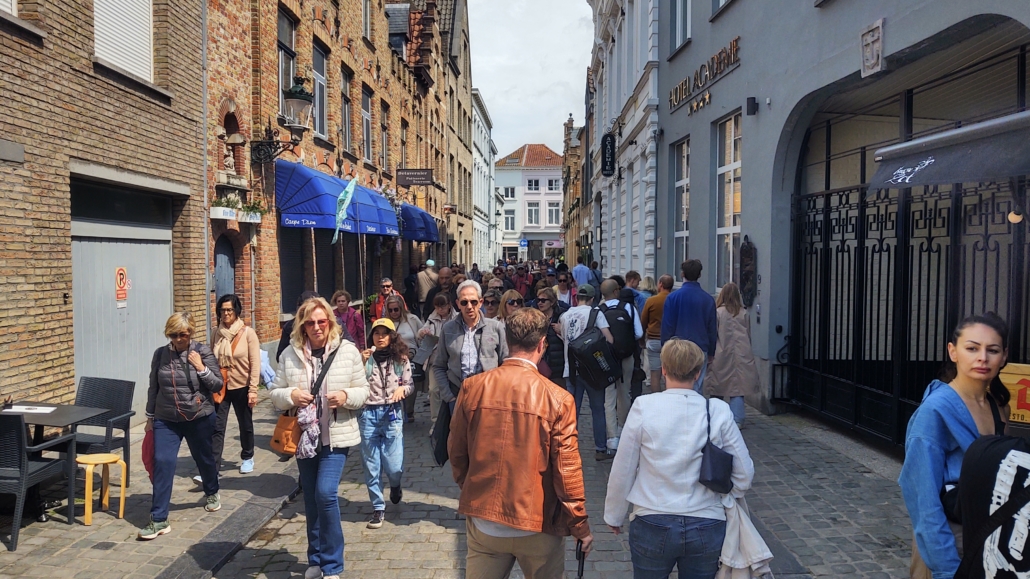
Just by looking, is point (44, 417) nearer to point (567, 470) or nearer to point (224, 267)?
point (567, 470)

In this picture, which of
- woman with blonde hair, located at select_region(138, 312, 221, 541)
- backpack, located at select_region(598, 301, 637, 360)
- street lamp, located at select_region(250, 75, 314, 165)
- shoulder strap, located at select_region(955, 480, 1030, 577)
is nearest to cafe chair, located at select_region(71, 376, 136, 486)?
woman with blonde hair, located at select_region(138, 312, 221, 541)

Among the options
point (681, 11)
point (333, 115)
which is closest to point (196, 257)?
point (333, 115)

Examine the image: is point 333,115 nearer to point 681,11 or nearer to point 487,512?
point 681,11

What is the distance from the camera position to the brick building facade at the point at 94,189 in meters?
6.31

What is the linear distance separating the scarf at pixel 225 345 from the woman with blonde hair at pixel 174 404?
1036 millimetres

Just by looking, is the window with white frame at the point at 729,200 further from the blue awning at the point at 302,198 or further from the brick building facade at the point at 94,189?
the brick building facade at the point at 94,189

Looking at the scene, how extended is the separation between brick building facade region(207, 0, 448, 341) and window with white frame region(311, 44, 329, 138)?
0.07ft

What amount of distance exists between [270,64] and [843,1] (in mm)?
8690

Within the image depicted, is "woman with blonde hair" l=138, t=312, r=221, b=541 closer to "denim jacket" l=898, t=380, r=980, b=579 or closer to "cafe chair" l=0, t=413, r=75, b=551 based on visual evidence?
"cafe chair" l=0, t=413, r=75, b=551

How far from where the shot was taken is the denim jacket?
2617mm

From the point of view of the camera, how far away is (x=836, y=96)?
833 cm

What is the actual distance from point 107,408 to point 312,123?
29.6 ft

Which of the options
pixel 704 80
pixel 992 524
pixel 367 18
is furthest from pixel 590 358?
pixel 367 18

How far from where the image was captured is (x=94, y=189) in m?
7.78
